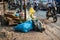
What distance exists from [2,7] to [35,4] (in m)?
8.17

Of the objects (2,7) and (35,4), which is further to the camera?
(35,4)

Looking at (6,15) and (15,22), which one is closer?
(15,22)

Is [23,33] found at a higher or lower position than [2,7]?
lower

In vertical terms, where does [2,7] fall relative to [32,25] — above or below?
above

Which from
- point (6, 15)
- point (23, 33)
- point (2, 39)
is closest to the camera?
point (2, 39)

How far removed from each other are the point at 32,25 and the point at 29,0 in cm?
1080

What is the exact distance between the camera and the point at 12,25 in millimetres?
8875

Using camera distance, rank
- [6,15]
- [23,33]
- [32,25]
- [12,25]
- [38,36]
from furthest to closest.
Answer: [6,15] < [12,25] < [32,25] < [23,33] < [38,36]

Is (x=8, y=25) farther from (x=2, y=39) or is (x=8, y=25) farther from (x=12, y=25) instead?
(x=2, y=39)

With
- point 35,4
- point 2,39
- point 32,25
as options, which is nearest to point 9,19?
point 32,25

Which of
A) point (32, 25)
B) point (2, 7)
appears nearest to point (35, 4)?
point (2, 7)

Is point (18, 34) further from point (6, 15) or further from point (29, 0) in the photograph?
point (29, 0)

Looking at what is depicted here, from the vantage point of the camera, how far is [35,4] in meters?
17.5

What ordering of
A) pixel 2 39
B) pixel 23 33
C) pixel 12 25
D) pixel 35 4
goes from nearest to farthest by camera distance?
pixel 2 39
pixel 23 33
pixel 12 25
pixel 35 4
